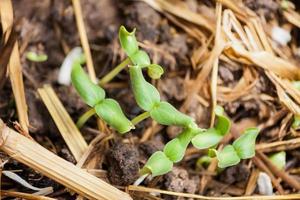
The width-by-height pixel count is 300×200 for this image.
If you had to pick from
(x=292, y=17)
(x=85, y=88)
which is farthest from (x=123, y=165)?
(x=292, y=17)

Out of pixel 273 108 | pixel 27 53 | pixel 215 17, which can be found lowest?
pixel 273 108

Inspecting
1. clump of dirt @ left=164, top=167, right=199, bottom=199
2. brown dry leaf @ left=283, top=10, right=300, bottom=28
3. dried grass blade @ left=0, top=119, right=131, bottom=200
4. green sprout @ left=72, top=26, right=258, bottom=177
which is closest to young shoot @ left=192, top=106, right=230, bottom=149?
green sprout @ left=72, top=26, right=258, bottom=177

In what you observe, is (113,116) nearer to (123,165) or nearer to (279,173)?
(123,165)

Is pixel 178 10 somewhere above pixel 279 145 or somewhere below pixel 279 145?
above

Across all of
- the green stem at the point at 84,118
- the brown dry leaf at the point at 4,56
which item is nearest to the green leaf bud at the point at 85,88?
the green stem at the point at 84,118

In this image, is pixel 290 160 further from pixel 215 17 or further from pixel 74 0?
pixel 74 0

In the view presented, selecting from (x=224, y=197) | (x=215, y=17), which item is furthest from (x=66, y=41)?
(x=224, y=197)
